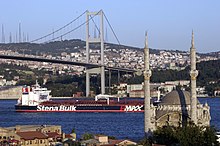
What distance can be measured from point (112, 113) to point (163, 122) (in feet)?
88.9

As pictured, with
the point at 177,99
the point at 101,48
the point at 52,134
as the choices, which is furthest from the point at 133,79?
the point at 177,99

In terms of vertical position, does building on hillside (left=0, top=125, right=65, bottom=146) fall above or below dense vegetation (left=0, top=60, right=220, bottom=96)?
below

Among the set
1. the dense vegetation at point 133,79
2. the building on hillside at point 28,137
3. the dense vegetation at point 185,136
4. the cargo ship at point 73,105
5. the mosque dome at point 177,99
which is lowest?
the building on hillside at point 28,137

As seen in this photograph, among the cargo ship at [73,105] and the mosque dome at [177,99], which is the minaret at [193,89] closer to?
the mosque dome at [177,99]

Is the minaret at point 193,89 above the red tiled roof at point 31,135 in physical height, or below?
above

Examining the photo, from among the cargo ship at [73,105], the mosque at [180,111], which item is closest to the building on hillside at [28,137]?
the mosque at [180,111]

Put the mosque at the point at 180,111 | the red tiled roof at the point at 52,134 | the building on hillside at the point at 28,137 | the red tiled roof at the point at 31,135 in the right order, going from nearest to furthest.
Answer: the mosque at the point at 180,111
the building on hillside at the point at 28,137
the red tiled roof at the point at 31,135
the red tiled roof at the point at 52,134

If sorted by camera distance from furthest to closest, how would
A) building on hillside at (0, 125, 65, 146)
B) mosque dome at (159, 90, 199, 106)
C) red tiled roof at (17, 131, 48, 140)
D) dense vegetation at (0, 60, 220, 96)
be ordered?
dense vegetation at (0, 60, 220, 96) → red tiled roof at (17, 131, 48, 140) → building on hillside at (0, 125, 65, 146) → mosque dome at (159, 90, 199, 106)

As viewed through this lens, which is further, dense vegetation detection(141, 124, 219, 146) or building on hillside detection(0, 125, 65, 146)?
building on hillside detection(0, 125, 65, 146)

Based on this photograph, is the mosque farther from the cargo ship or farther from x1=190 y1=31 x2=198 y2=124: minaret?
the cargo ship

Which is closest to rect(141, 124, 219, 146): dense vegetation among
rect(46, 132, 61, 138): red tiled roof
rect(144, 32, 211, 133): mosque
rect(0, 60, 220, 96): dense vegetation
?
rect(144, 32, 211, 133): mosque

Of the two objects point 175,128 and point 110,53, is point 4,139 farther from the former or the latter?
point 110,53

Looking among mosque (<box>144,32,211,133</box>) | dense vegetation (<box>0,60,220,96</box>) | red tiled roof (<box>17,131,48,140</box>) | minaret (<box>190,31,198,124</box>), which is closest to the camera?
minaret (<box>190,31,198,124</box>)

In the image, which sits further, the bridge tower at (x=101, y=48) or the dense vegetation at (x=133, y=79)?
the dense vegetation at (x=133, y=79)
